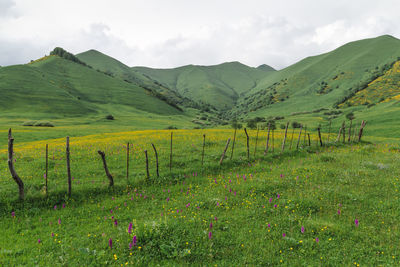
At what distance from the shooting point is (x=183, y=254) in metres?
6.41

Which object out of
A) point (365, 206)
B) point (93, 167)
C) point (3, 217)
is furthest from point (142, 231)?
point (93, 167)

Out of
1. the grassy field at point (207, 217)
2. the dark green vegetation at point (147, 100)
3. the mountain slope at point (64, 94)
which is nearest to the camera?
the grassy field at point (207, 217)

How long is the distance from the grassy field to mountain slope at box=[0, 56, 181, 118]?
11020 centimetres

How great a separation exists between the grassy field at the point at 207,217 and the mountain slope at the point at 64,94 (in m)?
110

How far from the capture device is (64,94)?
134 m

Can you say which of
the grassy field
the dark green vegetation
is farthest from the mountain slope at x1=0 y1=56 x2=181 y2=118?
the grassy field

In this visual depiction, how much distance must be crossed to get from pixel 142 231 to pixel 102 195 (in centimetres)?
595

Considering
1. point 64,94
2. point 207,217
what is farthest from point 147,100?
point 207,217

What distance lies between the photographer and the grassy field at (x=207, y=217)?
6.54m

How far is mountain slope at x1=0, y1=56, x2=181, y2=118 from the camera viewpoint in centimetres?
10919

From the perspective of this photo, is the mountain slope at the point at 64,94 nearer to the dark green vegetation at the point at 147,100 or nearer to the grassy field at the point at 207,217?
the dark green vegetation at the point at 147,100

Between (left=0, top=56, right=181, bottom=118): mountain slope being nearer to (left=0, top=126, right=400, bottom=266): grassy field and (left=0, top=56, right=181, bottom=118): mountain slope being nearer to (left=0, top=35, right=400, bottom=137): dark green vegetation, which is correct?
(left=0, top=35, right=400, bottom=137): dark green vegetation

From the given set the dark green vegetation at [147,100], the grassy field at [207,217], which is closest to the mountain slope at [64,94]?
the dark green vegetation at [147,100]

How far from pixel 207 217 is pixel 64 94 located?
160m
